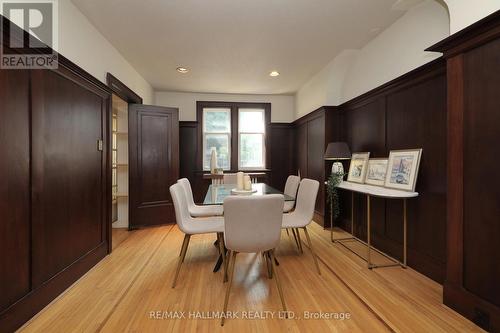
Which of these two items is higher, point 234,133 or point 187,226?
point 234,133

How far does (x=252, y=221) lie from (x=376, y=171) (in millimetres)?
1974

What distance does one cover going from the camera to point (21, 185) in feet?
5.51

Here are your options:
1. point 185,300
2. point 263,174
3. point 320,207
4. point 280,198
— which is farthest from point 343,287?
point 263,174

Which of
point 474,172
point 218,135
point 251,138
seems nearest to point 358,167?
point 474,172

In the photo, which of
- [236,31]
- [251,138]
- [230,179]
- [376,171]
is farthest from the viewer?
[251,138]

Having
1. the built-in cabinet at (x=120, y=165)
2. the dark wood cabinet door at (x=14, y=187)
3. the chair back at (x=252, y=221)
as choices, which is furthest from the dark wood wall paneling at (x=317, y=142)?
the dark wood cabinet door at (x=14, y=187)

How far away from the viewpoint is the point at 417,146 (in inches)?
97.0

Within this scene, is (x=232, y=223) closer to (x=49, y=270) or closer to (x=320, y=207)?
(x=49, y=270)

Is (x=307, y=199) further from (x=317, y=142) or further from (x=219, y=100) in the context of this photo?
(x=219, y=100)

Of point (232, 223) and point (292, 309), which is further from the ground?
point (232, 223)

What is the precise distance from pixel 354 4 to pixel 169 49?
2316 millimetres

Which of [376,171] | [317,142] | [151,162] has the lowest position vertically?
[376,171]

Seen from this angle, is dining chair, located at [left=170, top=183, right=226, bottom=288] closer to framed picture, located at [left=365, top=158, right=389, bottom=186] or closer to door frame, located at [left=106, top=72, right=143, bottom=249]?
door frame, located at [left=106, top=72, right=143, bottom=249]

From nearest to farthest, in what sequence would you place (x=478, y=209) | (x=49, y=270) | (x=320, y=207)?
(x=478, y=209) < (x=49, y=270) < (x=320, y=207)
